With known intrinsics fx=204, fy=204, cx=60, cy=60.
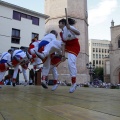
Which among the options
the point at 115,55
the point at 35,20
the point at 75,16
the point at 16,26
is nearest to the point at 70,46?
the point at 16,26

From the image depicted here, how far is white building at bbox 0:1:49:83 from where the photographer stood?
88.0 ft

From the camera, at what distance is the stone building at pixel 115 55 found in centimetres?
4167

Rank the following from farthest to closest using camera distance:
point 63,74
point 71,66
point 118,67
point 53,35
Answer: point 118,67 → point 63,74 → point 53,35 → point 71,66

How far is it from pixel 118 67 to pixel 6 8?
999 inches

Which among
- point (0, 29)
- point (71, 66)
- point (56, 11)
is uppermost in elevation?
point (56, 11)

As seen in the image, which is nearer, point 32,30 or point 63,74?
point 32,30

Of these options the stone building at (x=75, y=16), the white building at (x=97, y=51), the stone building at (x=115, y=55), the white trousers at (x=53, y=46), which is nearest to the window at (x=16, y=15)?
the stone building at (x=75, y=16)

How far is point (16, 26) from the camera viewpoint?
1093 inches

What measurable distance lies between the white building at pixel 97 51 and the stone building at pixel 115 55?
4970 cm

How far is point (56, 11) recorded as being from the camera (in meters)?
36.5

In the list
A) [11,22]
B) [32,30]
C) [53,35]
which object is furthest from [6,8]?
[53,35]

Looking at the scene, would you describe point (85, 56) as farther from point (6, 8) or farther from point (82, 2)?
point (6, 8)

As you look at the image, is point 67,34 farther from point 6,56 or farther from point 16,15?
point 16,15

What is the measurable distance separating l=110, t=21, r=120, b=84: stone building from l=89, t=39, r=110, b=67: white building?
4970 centimetres
